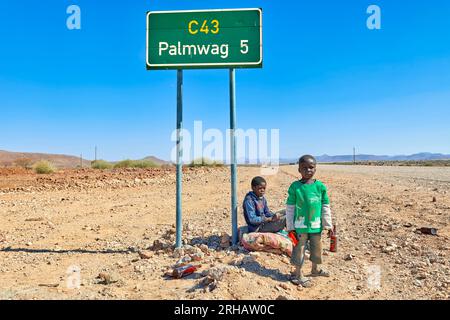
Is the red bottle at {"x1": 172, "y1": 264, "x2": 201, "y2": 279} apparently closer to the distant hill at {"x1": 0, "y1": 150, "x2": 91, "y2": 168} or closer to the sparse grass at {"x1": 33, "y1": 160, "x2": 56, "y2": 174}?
the sparse grass at {"x1": 33, "y1": 160, "x2": 56, "y2": 174}

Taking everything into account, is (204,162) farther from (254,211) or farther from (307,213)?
(307,213)

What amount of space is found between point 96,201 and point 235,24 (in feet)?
28.0

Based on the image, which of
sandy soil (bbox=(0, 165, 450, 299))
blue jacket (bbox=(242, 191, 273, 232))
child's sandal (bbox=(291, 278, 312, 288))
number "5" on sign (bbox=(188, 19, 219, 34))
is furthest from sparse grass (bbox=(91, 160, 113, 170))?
child's sandal (bbox=(291, 278, 312, 288))

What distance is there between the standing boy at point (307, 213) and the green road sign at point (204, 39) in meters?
1.95

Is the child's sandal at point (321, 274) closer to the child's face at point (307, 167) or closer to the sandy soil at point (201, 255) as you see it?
the sandy soil at point (201, 255)

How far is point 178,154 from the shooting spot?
5.73 meters

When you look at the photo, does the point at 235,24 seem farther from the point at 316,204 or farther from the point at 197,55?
the point at 316,204

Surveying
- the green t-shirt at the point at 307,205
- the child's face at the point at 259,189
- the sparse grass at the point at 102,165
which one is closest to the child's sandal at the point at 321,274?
the green t-shirt at the point at 307,205

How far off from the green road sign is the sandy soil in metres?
2.81

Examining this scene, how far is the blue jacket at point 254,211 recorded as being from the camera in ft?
18.8

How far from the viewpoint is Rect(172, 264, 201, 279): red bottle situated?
15.3ft

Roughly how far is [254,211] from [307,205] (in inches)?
52.9
